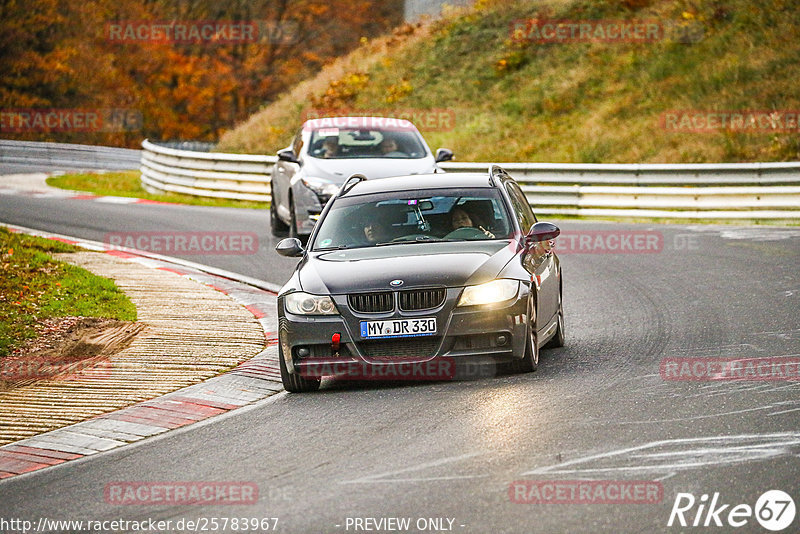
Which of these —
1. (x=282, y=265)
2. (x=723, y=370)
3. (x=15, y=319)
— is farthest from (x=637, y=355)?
(x=282, y=265)

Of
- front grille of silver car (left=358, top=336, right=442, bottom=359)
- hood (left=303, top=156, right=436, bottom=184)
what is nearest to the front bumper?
front grille of silver car (left=358, top=336, right=442, bottom=359)

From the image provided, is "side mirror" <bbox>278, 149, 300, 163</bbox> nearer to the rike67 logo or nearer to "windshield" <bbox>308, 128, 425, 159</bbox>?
"windshield" <bbox>308, 128, 425, 159</bbox>

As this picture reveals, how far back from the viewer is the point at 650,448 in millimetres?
7273

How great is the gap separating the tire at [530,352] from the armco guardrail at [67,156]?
36.0 m

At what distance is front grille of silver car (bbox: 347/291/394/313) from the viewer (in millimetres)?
9523

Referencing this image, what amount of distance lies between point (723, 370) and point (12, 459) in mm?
5119

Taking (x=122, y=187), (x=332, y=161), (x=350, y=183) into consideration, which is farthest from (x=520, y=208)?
(x=122, y=187)

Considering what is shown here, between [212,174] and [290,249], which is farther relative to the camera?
[212,174]

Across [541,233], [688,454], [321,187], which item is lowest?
[688,454]

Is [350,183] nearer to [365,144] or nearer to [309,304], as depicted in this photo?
[309,304]

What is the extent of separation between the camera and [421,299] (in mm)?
9531

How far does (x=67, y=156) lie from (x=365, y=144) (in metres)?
27.9

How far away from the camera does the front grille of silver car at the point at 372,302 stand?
952cm

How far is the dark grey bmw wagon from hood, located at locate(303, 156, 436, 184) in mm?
7851
